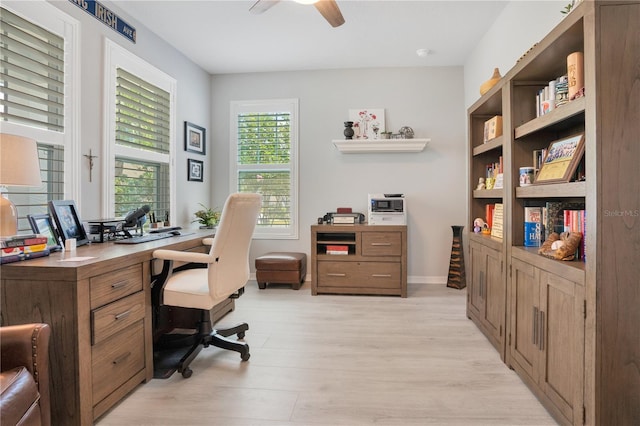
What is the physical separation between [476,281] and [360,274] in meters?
1.33

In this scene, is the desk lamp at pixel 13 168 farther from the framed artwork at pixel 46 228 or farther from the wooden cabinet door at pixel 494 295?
the wooden cabinet door at pixel 494 295

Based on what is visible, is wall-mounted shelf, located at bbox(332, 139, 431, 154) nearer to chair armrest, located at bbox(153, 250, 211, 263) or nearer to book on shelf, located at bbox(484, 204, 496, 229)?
book on shelf, located at bbox(484, 204, 496, 229)

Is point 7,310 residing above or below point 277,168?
below

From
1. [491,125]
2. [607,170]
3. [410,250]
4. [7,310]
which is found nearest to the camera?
[607,170]

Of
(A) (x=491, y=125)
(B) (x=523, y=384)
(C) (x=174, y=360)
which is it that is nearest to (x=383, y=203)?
(A) (x=491, y=125)

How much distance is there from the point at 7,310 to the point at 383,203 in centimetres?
328

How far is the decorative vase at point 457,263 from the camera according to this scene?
418 centimetres

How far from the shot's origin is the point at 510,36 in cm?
305

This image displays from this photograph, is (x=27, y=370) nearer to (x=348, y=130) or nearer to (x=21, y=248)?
(x=21, y=248)

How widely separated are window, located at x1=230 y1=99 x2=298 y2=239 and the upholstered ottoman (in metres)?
0.56

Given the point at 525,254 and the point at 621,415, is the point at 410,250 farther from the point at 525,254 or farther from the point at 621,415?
the point at 621,415

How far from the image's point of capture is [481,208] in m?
3.08

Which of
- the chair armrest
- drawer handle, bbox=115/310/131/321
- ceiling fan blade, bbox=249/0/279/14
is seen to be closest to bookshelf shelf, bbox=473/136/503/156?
ceiling fan blade, bbox=249/0/279/14

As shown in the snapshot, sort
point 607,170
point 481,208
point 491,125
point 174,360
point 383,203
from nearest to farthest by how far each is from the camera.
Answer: point 607,170
point 174,360
point 491,125
point 481,208
point 383,203
